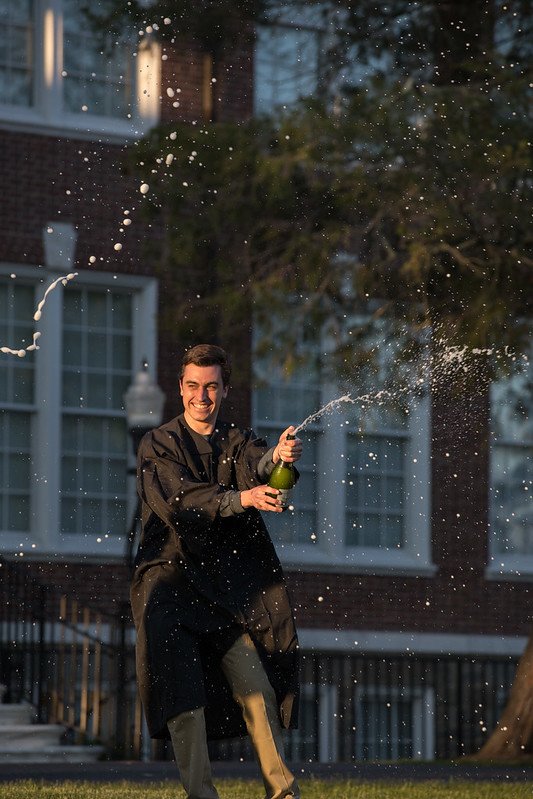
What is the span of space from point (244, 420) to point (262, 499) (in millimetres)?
10687

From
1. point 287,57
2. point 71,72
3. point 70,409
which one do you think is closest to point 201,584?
point 70,409

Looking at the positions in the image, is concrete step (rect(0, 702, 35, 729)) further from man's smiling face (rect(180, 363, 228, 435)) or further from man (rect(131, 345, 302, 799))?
man's smiling face (rect(180, 363, 228, 435))

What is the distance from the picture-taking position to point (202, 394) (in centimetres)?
643

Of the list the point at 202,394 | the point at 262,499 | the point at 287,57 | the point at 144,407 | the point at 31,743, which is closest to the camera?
the point at 262,499

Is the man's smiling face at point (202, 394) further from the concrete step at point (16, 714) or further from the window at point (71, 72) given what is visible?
the window at point (71, 72)

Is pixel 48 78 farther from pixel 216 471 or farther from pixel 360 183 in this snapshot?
pixel 216 471

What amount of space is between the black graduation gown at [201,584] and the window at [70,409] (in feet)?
29.6

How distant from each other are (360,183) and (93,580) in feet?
15.4

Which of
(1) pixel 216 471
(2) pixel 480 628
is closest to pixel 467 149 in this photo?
(2) pixel 480 628

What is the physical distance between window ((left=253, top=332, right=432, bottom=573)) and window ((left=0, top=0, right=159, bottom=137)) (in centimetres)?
323

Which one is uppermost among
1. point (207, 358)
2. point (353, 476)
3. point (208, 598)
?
point (207, 358)

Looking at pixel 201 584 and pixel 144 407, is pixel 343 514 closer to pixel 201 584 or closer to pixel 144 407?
pixel 144 407

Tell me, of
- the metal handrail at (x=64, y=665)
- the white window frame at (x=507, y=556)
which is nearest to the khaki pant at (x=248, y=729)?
the metal handrail at (x=64, y=665)

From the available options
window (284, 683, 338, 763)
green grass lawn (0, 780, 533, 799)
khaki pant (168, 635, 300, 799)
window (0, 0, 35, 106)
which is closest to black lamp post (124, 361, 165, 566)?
window (284, 683, 338, 763)
